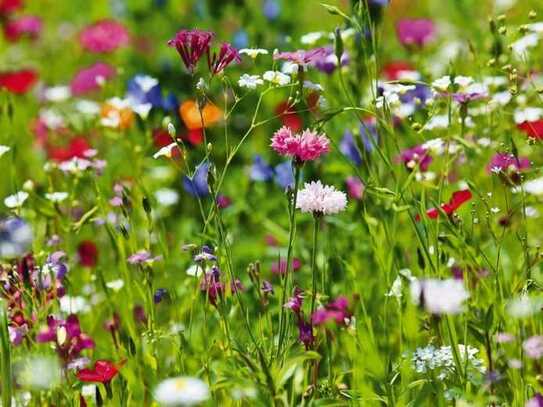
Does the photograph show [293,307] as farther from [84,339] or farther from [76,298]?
[76,298]

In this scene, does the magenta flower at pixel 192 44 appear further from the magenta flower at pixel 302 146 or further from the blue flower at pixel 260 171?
the blue flower at pixel 260 171

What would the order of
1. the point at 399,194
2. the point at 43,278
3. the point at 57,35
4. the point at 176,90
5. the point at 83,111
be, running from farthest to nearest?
the point at 57,35 < the point at 176,90 < the point at 83,111 < the point at 43,278 < the point at 399,194

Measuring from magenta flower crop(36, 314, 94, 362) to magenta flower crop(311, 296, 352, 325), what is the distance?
0.40m

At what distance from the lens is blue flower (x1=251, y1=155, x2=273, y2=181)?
2.61 m

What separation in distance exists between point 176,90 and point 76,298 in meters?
1.48

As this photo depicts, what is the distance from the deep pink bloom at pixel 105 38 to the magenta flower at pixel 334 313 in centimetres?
201

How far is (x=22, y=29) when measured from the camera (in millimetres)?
3979

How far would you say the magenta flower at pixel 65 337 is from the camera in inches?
65.1

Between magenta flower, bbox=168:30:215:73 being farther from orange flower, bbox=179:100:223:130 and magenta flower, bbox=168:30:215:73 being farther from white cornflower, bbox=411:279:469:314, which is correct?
orange flower, bbox=179:100:223:130

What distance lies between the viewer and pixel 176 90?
11.5ft

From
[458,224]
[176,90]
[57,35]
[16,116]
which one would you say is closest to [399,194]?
[458,224]

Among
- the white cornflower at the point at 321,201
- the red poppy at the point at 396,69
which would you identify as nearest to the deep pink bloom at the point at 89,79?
the red poppy at the point at 396,69

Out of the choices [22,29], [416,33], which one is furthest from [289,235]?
[22,29]

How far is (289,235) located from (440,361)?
49cm
